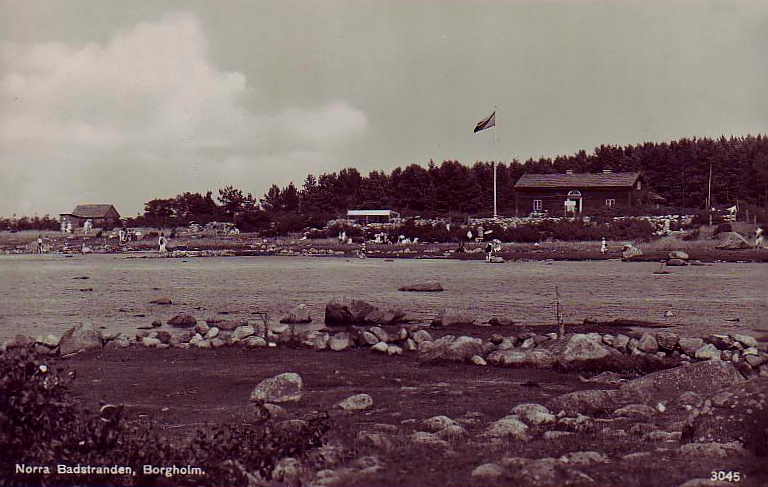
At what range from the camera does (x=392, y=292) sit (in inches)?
1633

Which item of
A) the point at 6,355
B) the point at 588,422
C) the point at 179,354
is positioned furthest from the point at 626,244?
the point at 6,355

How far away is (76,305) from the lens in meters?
36.6

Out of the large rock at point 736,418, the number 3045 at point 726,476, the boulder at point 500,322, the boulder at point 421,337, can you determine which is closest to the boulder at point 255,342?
the boulder at point 421,337

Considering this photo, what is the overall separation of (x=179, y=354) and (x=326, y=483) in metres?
13.3

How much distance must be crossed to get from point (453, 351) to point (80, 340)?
35.6 ft

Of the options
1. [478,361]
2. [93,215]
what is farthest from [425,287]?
[93,215]

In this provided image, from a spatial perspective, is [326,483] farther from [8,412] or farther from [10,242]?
[10,242]

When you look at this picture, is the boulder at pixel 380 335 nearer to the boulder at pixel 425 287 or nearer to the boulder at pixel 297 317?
the boulder at pixel 297 317

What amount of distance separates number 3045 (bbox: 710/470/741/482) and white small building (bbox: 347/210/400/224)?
324 feet

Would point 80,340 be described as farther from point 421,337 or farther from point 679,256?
point 679,256

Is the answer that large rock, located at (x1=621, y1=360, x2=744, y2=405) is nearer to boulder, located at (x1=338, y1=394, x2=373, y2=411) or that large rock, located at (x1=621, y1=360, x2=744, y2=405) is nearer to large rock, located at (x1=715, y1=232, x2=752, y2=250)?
boulder, located at (x1=338, y1=394, x2=373, y2=411)

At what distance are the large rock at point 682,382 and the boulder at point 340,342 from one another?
912 cm

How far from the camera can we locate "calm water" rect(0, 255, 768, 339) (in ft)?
102

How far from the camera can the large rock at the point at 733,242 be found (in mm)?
66438
